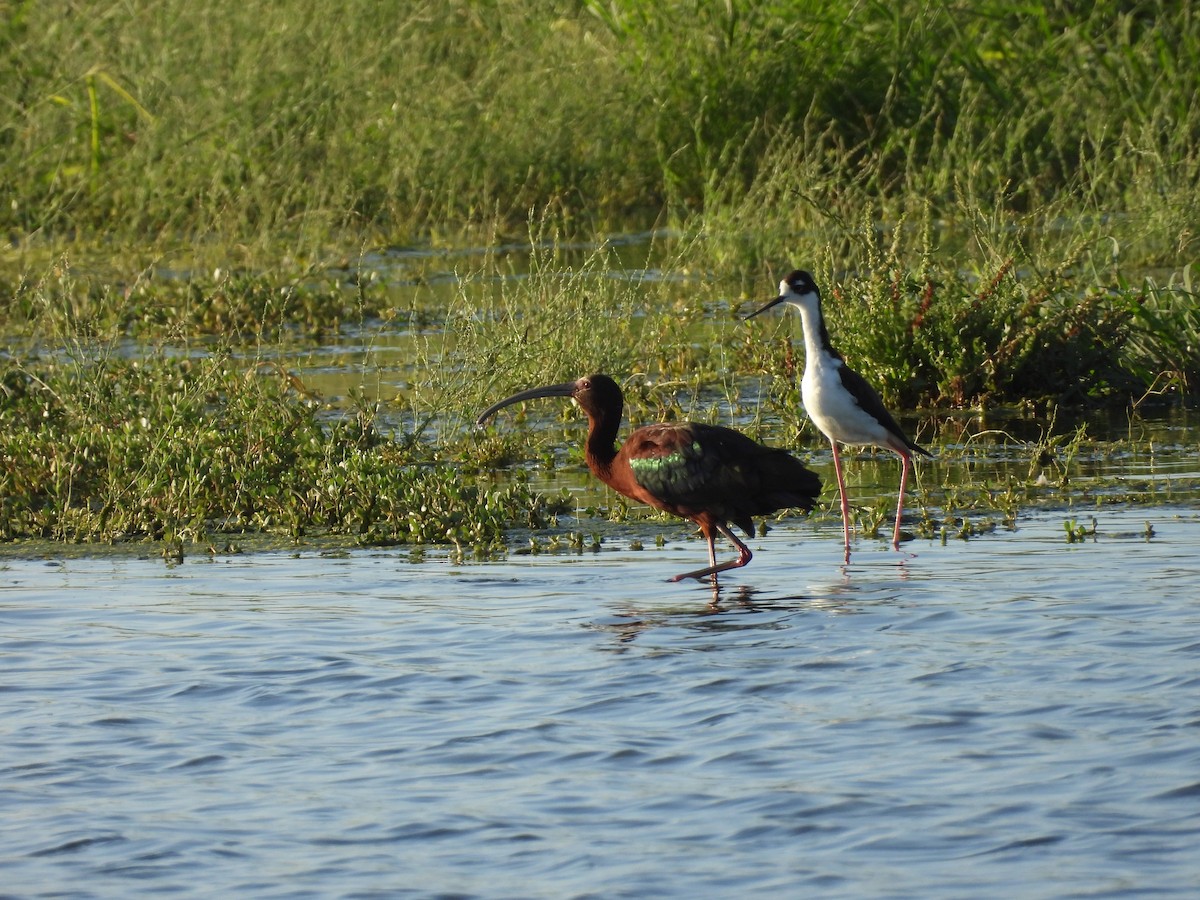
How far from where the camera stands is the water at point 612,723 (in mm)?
5246

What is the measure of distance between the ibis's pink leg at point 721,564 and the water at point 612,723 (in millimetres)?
62

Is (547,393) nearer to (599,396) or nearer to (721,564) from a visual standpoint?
(599,396)

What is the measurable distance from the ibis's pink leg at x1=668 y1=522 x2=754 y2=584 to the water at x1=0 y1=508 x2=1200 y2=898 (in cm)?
6

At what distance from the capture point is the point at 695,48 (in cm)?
1800

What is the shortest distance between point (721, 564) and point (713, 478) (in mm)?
347

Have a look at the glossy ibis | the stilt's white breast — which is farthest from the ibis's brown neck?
the stilt's white breast

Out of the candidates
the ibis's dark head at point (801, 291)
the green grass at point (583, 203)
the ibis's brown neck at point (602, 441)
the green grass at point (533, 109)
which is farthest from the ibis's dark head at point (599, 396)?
the green grass at point (533, 109)

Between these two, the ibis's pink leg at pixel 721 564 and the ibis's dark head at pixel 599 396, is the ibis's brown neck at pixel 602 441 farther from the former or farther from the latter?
the ibis's pink leg at pixel 721 564

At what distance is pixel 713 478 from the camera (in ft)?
27.2

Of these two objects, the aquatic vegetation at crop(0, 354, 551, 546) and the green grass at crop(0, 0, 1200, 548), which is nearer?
the aquatic vegetation at crop(0, 354, 551, 546)

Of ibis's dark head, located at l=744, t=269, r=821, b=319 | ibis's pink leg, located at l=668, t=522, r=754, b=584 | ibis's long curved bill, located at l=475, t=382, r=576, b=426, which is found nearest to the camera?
ibis's pink leg, located at l=668, t=522, r=754, b=584

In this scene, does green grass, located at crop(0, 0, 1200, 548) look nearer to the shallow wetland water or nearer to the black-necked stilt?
the black-necked stilt

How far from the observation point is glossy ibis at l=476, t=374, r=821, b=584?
830 centimetres

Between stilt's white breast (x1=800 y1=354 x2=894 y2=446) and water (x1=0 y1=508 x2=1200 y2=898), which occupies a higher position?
stilt's white breast (x1=800 y1=354 x2=894 y2=446)
